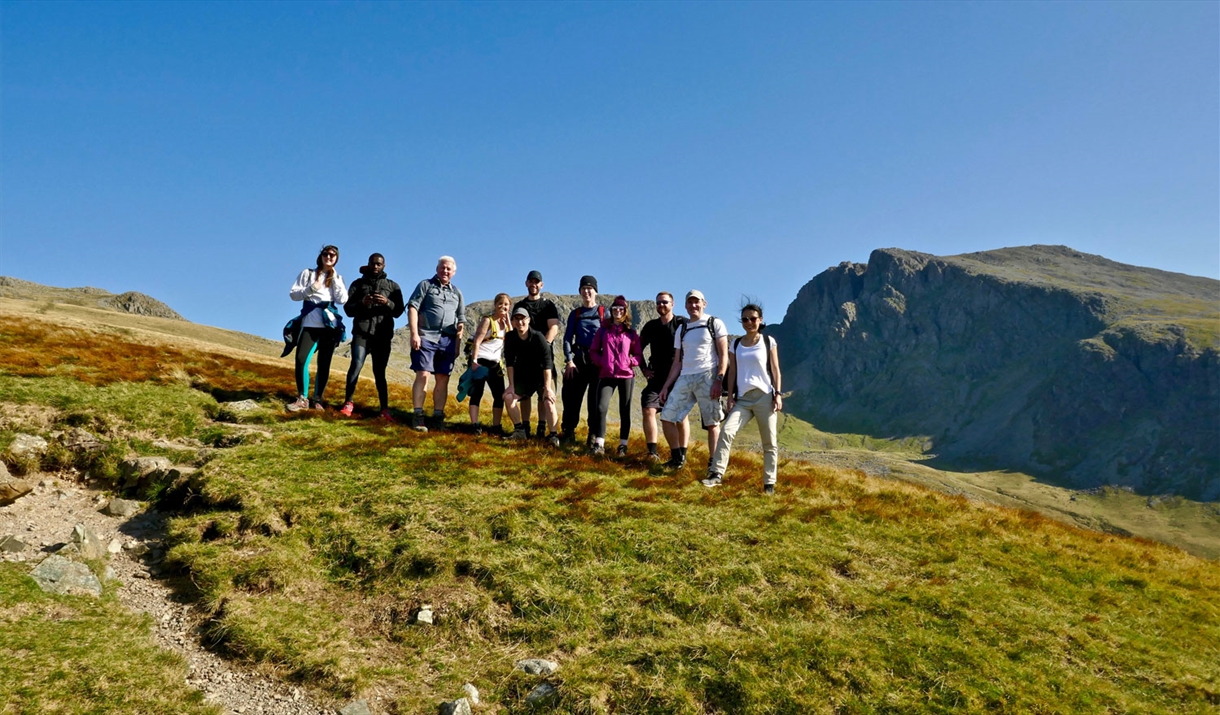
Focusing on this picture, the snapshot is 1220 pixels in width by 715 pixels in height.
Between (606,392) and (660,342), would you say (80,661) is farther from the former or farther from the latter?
(660,342)

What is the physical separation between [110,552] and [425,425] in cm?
786

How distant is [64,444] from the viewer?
13938 mm

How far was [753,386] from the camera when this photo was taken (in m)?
14.4

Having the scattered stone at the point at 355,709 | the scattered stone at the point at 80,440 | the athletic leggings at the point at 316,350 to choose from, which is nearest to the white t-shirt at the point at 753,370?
the scattered stone at the point at 355,709

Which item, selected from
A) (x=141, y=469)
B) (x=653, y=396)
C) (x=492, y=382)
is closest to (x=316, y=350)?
(x=492, y=382)

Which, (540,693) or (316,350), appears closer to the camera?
(540,693)

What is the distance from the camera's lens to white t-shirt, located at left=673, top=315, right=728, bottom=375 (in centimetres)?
1515

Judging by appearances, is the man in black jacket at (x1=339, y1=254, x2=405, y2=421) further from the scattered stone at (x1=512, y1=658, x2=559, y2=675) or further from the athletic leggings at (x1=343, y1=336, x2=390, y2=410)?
the scattered stone at (x1=512, y1=658, x2=559, y2=675)

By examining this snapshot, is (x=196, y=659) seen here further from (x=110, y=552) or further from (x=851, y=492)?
(x=851, y=492)

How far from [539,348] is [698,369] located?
13.4ft

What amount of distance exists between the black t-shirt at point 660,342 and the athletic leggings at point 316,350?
7.94 meters

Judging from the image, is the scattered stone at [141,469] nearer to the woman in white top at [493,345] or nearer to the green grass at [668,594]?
the green grass at [668,594]

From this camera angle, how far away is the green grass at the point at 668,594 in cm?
841

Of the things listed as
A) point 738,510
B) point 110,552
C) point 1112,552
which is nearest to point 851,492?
point 738,510
